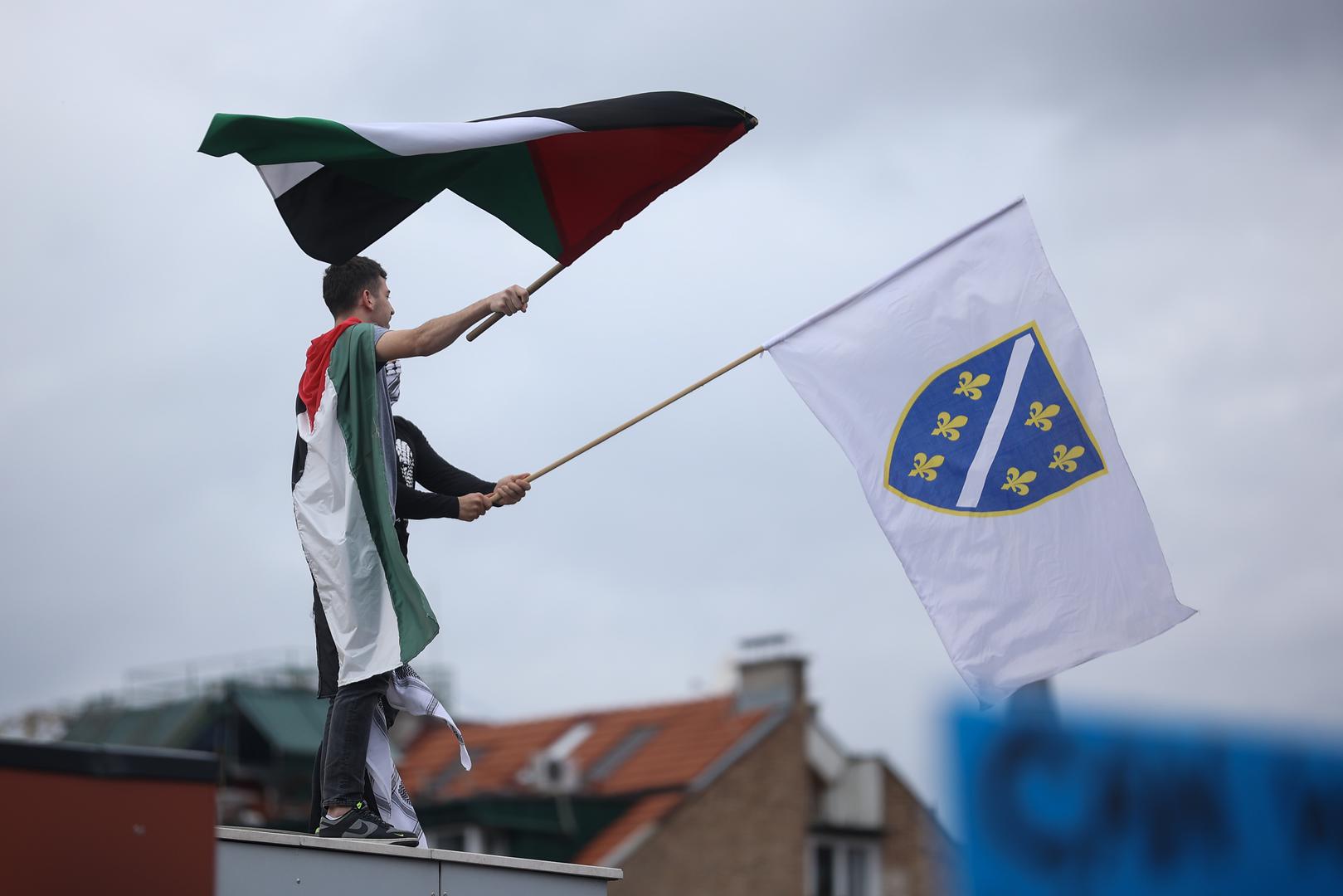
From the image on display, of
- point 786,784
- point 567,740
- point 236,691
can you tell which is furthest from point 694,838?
point 236,691

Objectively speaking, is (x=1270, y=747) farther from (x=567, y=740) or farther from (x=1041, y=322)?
(x=567, y=740)

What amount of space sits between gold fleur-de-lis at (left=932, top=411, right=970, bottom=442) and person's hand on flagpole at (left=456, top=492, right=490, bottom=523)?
6.80 feet

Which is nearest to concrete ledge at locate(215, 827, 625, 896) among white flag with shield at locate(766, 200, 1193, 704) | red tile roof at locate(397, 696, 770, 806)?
white flag with shield at locate(766, 200, 1193, 704)

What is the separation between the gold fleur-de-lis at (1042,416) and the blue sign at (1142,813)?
138 inches

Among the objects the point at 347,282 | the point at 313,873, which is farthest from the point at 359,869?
the point at 347,282

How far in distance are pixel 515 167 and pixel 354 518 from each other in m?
1.79

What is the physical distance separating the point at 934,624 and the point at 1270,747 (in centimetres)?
333

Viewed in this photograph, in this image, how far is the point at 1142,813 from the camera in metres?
3.95

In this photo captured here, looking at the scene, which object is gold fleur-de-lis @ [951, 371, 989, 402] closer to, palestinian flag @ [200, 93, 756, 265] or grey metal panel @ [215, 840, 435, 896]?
palestinian flag @ [200, 93, 756, 265]

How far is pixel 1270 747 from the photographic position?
421cm

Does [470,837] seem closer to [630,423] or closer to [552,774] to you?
[552,774]

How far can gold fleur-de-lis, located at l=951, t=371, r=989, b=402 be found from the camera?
7855 millimetres

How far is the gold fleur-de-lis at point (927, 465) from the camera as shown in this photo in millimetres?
7762

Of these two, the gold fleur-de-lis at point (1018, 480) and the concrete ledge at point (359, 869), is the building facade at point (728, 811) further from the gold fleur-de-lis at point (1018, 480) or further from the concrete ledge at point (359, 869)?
the concrete ledge at point (359, 869)
